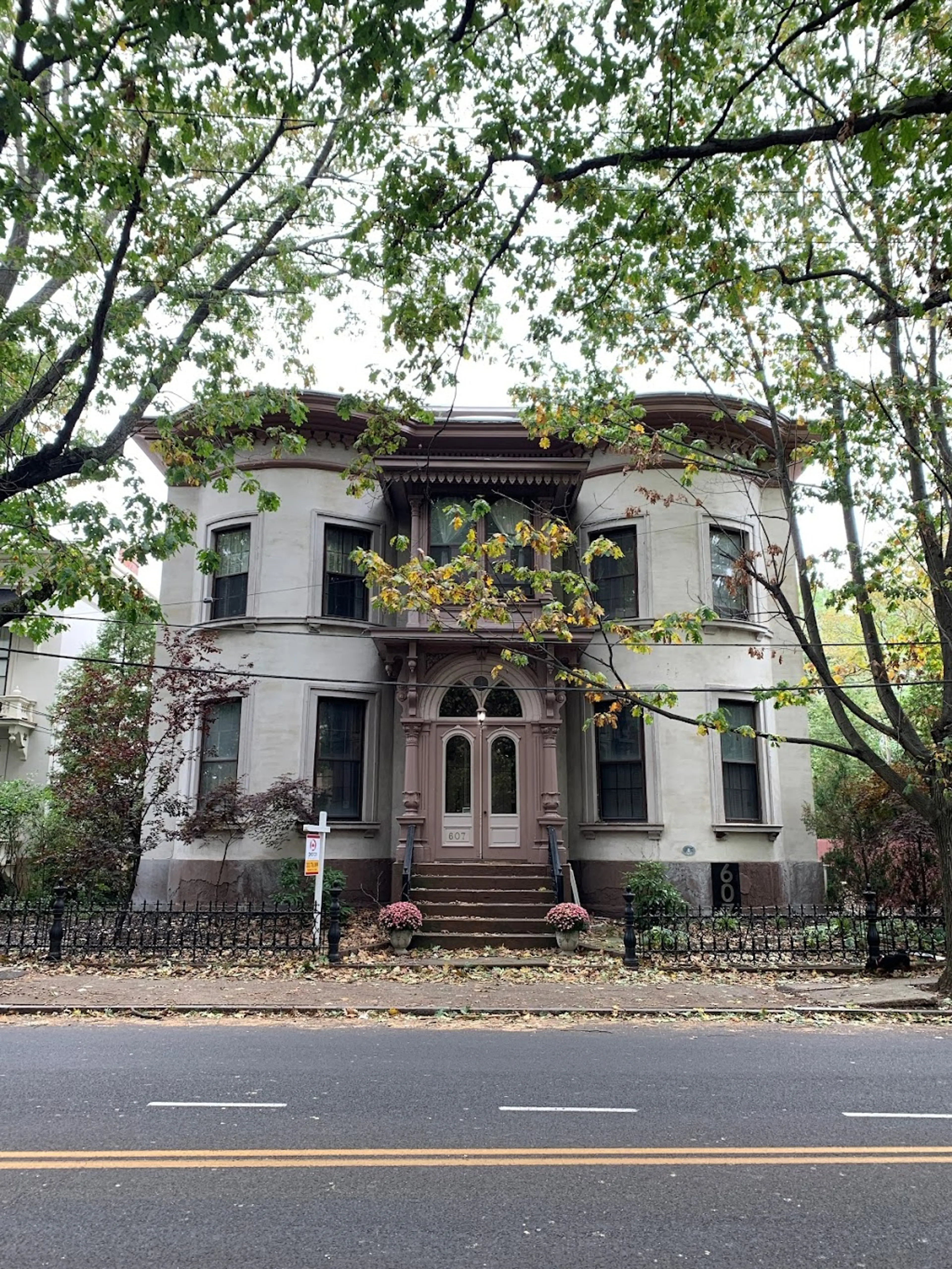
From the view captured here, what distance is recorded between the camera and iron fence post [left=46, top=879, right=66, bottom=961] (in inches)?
518

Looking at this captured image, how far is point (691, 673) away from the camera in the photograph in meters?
18.0

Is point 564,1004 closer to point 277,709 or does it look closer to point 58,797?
point 277,709

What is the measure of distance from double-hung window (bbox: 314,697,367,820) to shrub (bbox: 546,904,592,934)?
5145 mm

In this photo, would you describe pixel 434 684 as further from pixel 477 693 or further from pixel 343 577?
pixel 343 577

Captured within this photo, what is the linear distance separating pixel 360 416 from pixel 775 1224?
1623 cm

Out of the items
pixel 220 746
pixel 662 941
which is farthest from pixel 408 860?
pixel 220 746

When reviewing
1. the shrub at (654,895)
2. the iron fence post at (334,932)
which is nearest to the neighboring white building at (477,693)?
the shrub at (654,895)

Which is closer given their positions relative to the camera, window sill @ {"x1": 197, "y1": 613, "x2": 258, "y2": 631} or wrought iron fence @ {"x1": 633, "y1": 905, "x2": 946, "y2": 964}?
wrought iron fence @ {"x1": 633, "y1": 905, "x2": 946, "y2": 964}

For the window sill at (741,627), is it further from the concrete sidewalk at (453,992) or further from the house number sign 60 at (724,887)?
the concrete sidewalk at (453,992)

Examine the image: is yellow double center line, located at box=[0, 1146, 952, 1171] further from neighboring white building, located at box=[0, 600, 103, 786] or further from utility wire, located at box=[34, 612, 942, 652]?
neighboring white building, located at box=[0, 600, 103, 786]

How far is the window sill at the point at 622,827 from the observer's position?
56.9 feet

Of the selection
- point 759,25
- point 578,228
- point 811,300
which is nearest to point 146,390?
point 578,228

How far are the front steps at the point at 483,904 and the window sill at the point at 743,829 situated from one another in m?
3.55

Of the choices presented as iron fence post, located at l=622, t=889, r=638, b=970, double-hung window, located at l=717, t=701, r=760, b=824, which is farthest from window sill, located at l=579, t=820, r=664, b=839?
iron fence post, located at l=622, t=889, r=638, b=970
